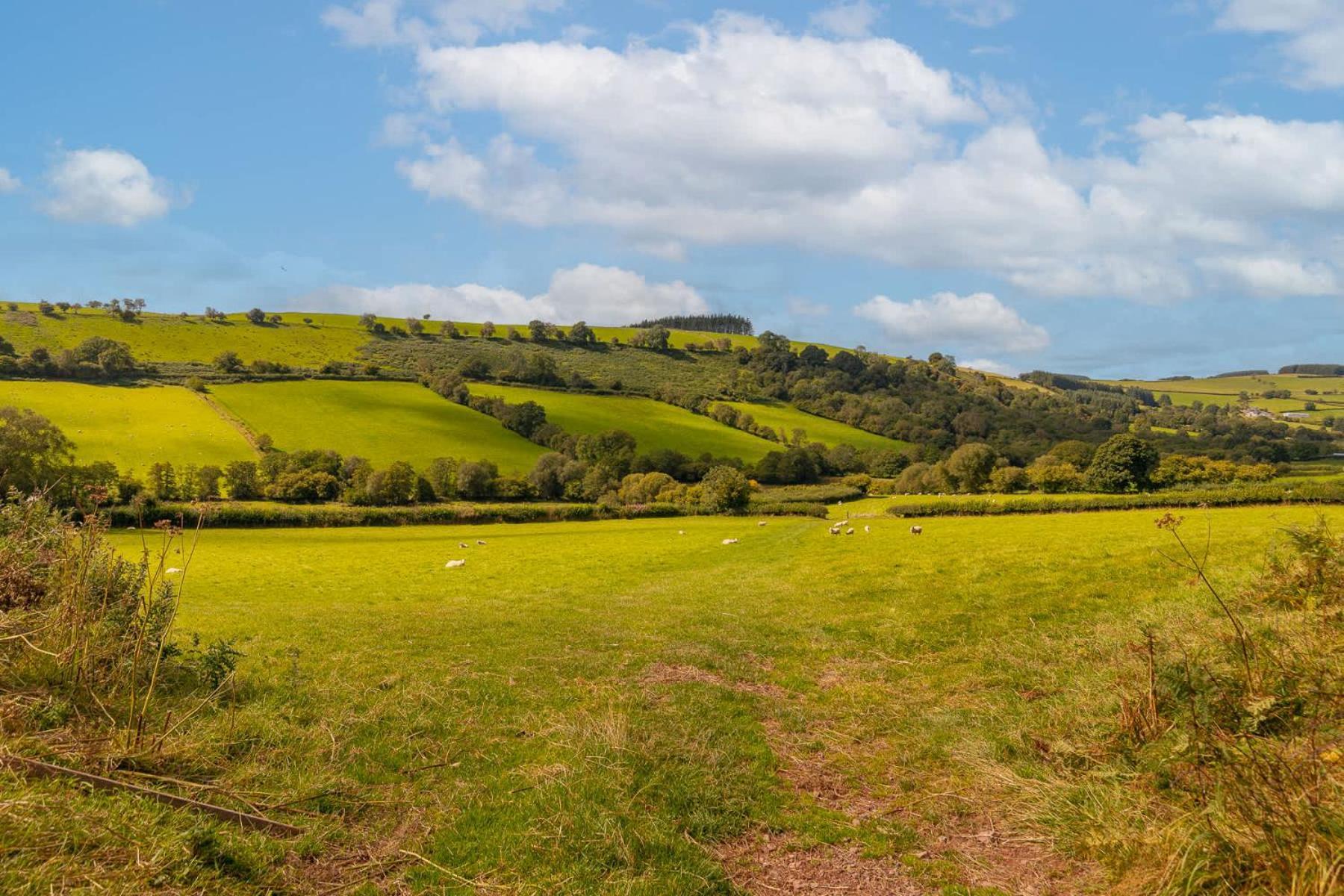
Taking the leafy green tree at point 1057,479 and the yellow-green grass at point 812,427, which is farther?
the yellow-green grass at point 812,427

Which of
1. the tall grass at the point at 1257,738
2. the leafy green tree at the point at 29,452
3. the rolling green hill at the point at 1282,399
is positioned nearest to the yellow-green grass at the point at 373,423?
the leafy green tree at the point at 29,452

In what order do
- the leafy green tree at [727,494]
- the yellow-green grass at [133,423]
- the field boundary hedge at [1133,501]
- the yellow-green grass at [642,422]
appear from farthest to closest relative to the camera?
the yellow-green grass at [642,422] < the yellow-green grass at [133,423] < the leafy green tree at [727,494] < the field boundary hedge at [1133,501]

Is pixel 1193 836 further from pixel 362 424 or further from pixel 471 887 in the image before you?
pixel 362 424

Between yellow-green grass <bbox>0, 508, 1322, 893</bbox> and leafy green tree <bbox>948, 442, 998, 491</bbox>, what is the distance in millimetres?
64707

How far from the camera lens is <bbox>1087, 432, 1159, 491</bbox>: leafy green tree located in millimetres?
68938

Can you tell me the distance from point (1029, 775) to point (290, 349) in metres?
152

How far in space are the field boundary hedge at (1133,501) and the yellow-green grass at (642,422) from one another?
5339 cm

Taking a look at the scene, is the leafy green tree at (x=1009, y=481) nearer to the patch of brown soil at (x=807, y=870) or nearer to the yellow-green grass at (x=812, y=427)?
the yellow-green grass at (x=812, y=427)

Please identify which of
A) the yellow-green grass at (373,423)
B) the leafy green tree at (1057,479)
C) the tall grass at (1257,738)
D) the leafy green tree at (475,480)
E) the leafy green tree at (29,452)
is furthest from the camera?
the yellow-green grass at (373,423)

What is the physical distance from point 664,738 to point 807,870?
2.65 m

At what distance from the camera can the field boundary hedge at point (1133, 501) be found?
139 ft

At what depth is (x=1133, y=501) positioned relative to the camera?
1939 inches

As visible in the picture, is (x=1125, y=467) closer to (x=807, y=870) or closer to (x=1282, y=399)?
(x=807, y=870)

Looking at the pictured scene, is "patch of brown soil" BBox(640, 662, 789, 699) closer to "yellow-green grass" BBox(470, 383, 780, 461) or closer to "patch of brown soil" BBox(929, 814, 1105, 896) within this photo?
"patch of brown soil" BBox(929, 814, 1105, 896)
